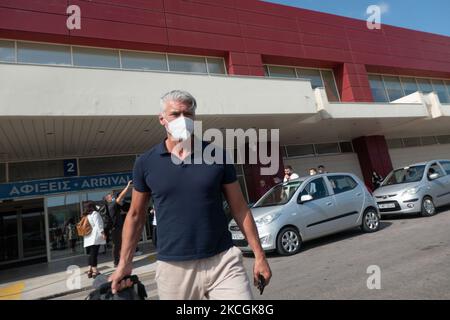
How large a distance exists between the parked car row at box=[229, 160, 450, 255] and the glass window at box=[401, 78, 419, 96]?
38.8 ft

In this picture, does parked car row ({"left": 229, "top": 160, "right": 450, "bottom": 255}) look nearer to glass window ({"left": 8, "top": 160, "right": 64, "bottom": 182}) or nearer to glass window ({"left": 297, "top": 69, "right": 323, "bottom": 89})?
glass window ({"left": 8, "top": 160, "right": 64, "bottom": 182})

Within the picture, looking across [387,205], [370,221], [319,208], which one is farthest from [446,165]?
[319,208]

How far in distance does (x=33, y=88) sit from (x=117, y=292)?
7427 mm

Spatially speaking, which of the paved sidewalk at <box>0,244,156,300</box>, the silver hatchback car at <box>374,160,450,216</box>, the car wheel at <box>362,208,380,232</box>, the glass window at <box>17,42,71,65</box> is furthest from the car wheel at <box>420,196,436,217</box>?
the glass window at <box>17,42,71,65</box>

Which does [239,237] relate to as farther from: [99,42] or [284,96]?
[99,42]

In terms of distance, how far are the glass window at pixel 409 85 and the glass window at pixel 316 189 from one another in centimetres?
1519

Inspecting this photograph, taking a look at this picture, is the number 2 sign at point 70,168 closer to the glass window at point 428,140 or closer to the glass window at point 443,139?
the glass window at point 428,140

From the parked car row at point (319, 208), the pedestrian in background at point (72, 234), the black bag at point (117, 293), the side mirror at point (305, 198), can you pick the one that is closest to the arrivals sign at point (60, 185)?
the pedestrian in background at point (72, 234)

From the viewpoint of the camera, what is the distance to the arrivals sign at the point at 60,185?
11.8 metres

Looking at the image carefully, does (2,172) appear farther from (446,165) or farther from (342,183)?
(446,165)

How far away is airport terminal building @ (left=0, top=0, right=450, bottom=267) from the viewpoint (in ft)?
29.2

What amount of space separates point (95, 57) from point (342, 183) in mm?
9375

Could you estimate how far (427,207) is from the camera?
10.5 metres
